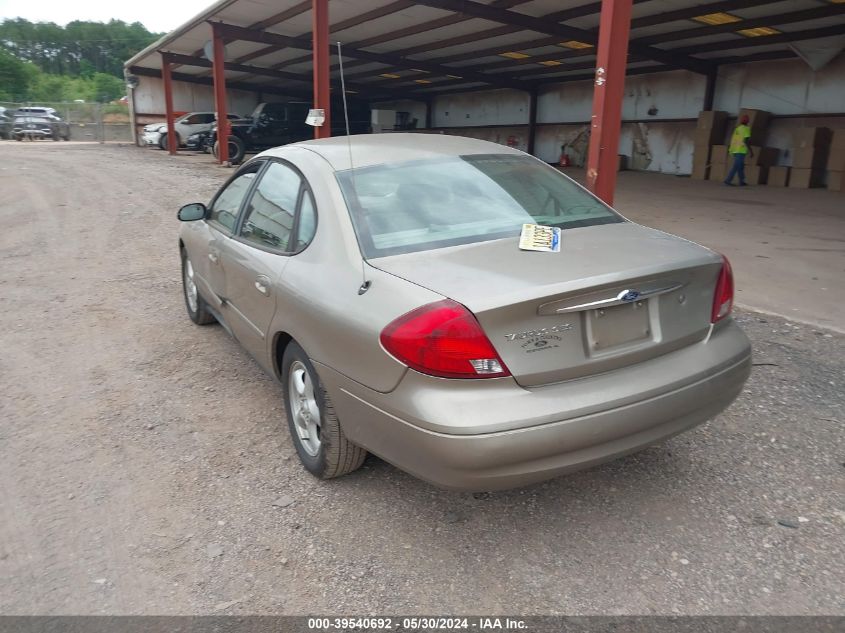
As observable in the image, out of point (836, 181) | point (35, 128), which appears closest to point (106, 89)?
point (35, 128)

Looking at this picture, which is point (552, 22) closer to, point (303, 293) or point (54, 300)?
point (54, 300)

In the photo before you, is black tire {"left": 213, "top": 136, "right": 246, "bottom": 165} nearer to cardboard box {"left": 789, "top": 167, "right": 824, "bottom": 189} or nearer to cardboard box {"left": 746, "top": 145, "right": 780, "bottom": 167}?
cardboard box {"left": 746, "top": 145, "right": 780, "bottom": 167}

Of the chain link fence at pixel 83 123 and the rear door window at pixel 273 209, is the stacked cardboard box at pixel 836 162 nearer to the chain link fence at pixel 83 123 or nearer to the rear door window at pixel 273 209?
the rear door window at pixel 273 209

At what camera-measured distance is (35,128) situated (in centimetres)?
3350

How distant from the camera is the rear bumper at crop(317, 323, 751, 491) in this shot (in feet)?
7.00

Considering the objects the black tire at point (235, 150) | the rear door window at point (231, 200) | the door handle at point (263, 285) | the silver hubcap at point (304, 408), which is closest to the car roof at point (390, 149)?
the rear door window at point (231, 200)

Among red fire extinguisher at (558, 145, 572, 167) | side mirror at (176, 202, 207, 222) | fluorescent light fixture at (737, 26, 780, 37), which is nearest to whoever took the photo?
side mirror at (176, 202, 207, 222)

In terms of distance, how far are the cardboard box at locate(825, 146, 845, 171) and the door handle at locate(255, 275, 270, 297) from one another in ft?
54.3

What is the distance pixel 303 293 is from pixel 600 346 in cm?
133

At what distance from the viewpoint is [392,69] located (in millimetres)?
25078

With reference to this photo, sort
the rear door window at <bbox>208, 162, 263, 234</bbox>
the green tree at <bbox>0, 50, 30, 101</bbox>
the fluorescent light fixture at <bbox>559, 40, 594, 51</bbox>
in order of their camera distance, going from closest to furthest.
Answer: the rear door window at <bbox>208, 162, 263, 234</bbox>, the fluorescent light fixture at <bbox>559, 40, 594, 51</bbox>, the green tree at <bbox>0, 50, 30, 101</bbox>

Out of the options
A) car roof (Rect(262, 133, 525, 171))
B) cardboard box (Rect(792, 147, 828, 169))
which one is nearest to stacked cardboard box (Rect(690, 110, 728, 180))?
cardboard box (Rect(792, 147, 828, 169))

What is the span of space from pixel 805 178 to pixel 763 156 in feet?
4.56

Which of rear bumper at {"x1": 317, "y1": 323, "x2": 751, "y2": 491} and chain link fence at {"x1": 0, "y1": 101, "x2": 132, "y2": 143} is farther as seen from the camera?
chain link fence at {"x1": 0, "y1": 101, "x2": 132, "y2": 143}
